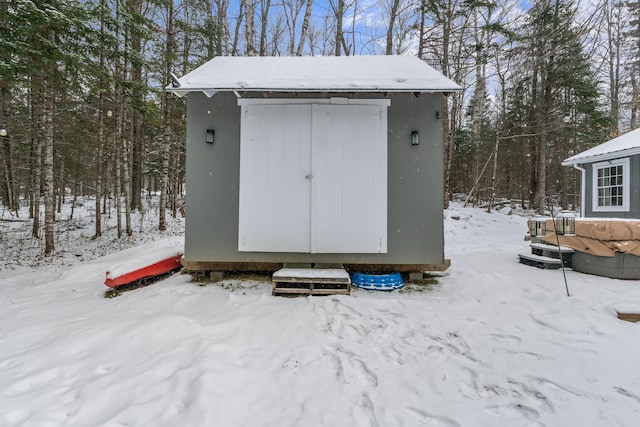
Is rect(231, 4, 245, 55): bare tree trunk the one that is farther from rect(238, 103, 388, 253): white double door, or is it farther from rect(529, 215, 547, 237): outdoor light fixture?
rect(529, 215, 547, 237): outdoor light fixture

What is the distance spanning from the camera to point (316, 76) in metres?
3.65

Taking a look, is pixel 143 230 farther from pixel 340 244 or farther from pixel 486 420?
pixel 486 420

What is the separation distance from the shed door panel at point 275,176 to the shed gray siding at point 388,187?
0.14m

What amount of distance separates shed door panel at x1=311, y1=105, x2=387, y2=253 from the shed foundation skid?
Result: 0.46 meters

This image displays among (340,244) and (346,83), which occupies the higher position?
(346,83)

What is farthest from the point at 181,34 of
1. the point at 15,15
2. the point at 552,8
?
the point at 552,8

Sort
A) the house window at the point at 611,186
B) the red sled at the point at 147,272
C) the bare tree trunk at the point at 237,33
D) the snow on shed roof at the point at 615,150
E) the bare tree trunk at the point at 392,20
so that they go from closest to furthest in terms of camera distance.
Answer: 1. the red sled at the point at 147,272
2. the snow on shed roof at the point at 615,150
3. the house window at the point at 611,186
4. the bare tree trunk at the point at 392,20
5. the bare tree trunk at the point at 237,33

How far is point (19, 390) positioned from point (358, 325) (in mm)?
2485

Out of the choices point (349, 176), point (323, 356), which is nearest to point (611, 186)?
point (349, 176)

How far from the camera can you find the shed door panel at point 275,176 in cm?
370

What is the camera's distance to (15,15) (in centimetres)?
398

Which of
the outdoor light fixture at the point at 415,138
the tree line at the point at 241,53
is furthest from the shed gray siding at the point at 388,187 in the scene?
the tree line at the point at 241,53

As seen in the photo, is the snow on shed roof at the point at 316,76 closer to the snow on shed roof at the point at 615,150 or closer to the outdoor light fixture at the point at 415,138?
the outdoor light fixture at the point at 415,138

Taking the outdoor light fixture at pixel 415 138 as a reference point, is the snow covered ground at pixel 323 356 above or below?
below
